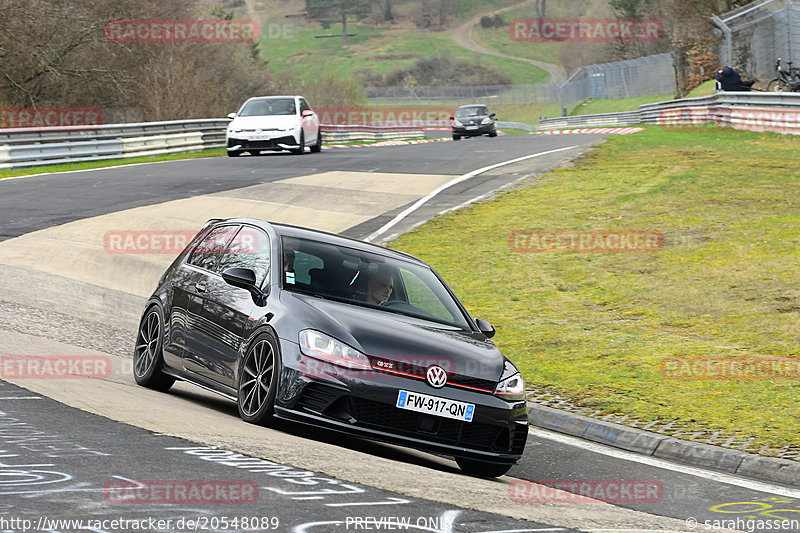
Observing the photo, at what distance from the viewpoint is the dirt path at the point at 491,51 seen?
5733 inches

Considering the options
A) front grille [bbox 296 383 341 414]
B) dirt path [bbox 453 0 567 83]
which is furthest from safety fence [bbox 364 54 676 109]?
front grille [bbox 296 383 341 414]

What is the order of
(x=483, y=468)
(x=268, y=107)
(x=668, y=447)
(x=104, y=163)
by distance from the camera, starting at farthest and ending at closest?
1. (x=268, y=107)
2. (x=104, y=163)
3. (x=668, y=447)
4. (x=483, y=468)

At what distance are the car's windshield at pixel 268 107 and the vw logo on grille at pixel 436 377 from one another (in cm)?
2581

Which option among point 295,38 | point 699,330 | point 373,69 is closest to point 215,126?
point 699,330

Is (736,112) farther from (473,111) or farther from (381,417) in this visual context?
(381,417)

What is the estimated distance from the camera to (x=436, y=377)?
23.8 feet

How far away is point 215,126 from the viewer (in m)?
37.6

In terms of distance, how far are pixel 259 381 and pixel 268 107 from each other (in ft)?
84.0

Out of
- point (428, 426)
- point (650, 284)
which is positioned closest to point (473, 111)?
point (650, 284)

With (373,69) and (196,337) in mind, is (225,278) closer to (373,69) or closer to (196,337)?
(196,337)

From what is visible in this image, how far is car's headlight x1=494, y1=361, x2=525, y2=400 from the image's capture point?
24.6 feet
